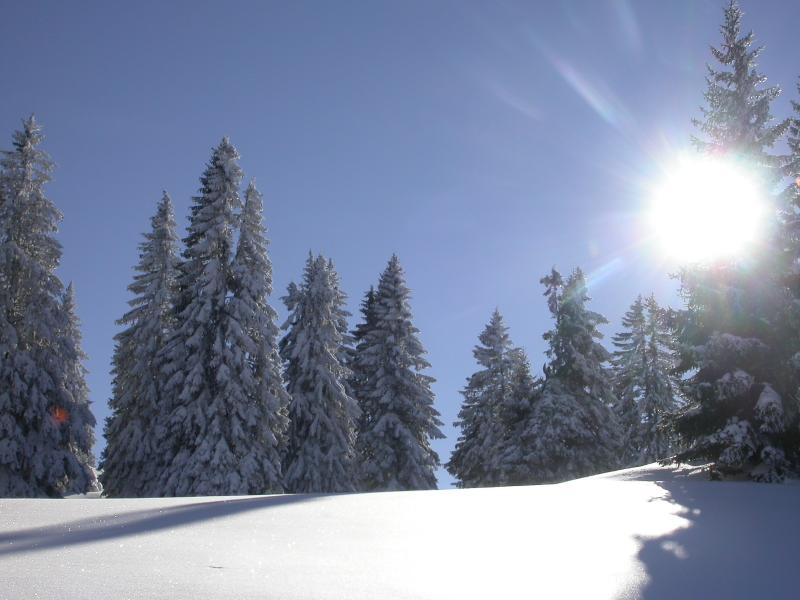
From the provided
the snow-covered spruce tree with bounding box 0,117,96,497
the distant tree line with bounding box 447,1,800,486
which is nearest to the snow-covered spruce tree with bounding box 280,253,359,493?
the snow-covered spruce tree with bounding box 0,117,96,497

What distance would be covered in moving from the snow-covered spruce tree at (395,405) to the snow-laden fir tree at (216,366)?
830cm

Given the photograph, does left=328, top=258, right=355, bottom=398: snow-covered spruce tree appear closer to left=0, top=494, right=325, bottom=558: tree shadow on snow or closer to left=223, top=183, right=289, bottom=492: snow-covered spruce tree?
left=223, top=183, right=289, bottom=492: snow-covered spruce tree

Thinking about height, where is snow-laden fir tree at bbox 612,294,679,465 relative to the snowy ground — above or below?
above

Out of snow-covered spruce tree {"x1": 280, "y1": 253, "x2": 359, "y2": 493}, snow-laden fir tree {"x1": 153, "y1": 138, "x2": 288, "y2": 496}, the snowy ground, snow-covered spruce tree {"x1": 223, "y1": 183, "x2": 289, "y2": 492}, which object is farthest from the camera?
snow-covered spruce tree {"x1": 280, "y1": 253, "x2": 359, "y2": 493}

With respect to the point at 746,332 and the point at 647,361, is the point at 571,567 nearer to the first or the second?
the point at 746,332

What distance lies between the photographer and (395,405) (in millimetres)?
32531

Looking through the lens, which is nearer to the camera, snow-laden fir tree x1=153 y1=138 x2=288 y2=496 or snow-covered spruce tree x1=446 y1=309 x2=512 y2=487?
snow-laden fir tree x1=153 y1=138 x2=288 y2=496

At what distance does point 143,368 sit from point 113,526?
73.5 ft

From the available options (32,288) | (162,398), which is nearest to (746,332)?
(162,398)

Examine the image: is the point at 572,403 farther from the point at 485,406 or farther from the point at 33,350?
the point at 33,350

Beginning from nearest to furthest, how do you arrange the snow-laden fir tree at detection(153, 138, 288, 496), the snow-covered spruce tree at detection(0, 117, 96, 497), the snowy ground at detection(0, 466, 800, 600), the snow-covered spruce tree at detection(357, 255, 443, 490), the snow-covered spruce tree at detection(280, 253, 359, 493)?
the snowy ground at detection(0, 466, 800, 600), the snow-covered spruce tree at detection(0, 117, 96, 497), the snow-laden fir tree at detection(153, 138, 288, 496), the snow-covered spruce tree at detection(280, 253, 359, 493), the snow-covered spruce tree at detection(357, 255, 443, 490)

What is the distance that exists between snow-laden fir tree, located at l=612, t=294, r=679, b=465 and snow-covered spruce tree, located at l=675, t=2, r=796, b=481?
23531mm

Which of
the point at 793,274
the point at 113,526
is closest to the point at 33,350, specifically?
the point at 113,526

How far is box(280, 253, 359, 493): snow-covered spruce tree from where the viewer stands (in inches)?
1145
